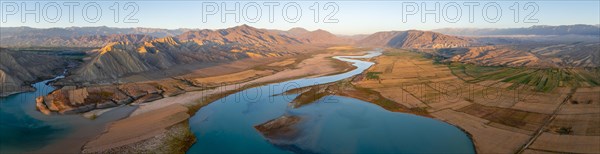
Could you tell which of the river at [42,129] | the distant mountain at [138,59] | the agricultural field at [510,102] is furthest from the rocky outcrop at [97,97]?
the agricultural field at [510,102]

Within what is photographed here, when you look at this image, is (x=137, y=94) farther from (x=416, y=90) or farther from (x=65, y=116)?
(x=416, y=90)

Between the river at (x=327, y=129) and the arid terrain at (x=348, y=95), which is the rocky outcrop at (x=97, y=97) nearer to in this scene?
the arid terrain at (x=348, y=95)

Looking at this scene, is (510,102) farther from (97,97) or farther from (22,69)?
(22,69)

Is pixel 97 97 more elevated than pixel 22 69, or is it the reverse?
pixel 22 69

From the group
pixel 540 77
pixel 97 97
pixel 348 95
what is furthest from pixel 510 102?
pixel 97 97

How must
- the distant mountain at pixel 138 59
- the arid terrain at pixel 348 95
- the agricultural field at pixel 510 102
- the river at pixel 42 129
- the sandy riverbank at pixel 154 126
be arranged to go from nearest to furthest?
1. the river at pixel 42 129
2. the sandy riverbank at pixel 154 126
3. the agricultural field at pixel 510 102
4. the arid terrain at pixel 348 95
5. the distant mountain at pixel 138 59

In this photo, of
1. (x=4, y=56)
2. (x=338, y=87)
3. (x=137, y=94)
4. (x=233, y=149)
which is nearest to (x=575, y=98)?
(x=338, y=87)

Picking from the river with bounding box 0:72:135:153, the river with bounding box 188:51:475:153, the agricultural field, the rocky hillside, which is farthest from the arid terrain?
the river with bounding box 188:51:475:153
